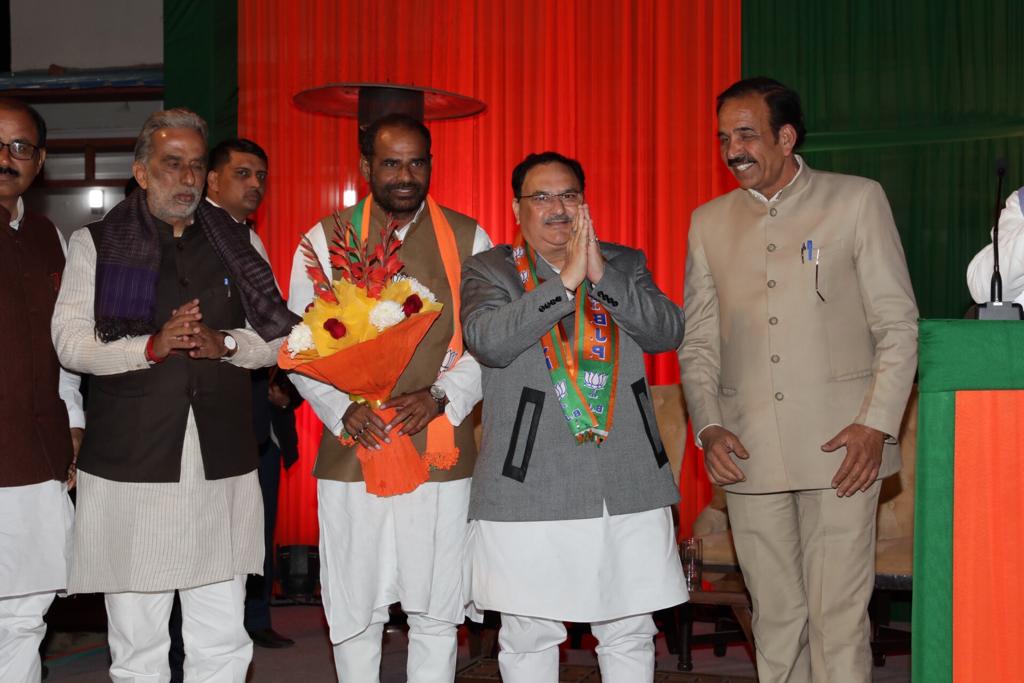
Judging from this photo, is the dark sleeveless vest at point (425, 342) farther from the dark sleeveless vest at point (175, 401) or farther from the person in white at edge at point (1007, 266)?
the person in white at edge at point (1007, 266)

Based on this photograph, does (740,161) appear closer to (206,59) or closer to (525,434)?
(525,434)

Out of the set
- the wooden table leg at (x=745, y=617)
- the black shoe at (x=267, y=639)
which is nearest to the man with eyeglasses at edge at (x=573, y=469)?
the wooden table leg at (x=745, y=617)

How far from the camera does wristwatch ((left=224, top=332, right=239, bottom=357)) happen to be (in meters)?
3.32

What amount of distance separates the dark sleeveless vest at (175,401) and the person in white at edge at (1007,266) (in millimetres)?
2245

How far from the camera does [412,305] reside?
10.6 ft

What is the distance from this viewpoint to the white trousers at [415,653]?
3480 mm

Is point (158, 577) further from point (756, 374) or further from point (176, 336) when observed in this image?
point (756, 374)

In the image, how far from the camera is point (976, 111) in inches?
246

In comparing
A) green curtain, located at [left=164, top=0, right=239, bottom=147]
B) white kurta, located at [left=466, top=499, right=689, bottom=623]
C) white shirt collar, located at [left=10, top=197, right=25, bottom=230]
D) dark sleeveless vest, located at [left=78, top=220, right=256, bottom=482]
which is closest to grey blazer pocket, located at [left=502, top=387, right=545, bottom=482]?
white kurta, located at [left=466, top=499, right=689, bottom=623]

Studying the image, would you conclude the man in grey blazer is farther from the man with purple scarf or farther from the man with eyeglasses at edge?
the man with purple scarf

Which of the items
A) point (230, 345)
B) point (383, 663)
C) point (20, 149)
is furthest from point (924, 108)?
point (20, 149)

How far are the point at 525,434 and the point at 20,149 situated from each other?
5.95 ft

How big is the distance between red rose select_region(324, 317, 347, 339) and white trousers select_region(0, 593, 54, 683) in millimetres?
1292

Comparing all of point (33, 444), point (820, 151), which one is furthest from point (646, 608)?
point (820, 151)
